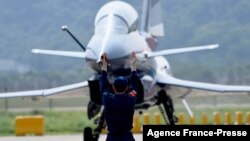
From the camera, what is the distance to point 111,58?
749 inches

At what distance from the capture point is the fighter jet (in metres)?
19.3

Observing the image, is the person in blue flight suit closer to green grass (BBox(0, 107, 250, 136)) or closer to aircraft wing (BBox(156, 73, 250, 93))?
aircraft wing (BBox(156, 73, 250, 93))

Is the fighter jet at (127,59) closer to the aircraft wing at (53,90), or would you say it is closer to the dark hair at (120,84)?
the aircraft wing at (53,90)

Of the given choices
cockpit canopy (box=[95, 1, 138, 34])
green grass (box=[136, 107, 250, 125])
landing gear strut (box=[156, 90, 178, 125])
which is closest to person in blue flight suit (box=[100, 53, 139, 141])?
cockpit canopy (box=[95, 1, 138, 34])

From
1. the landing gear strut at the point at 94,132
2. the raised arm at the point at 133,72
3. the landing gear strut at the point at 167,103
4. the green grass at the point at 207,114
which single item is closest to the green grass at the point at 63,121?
the green grass at the point at 207,114

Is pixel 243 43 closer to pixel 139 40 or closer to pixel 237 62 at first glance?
pixel 237 62

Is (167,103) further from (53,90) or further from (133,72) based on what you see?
(133,72)

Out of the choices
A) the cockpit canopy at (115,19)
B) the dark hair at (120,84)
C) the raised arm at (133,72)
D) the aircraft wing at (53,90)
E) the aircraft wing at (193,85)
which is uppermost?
the cockpit canopy at (115,19)

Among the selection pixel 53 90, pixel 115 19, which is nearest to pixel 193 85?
pixel 53 90

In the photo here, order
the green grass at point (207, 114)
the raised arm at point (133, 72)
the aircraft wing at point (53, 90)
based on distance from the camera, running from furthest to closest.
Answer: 1. the green grass at point (207, 114)
2. the aircraft wing at point (53, 90)
3. the raised arm at point (133, 72)

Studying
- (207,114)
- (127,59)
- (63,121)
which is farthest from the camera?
(207,114)

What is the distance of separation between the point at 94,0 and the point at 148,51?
56813mm

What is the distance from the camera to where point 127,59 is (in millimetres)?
19406

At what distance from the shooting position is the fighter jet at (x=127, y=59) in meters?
19.3
